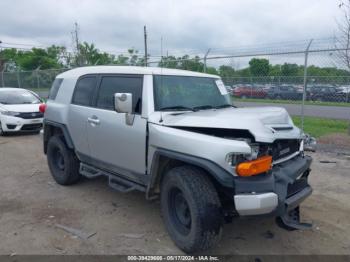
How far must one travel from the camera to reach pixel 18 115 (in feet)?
33.6

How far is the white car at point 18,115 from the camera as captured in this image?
10.2 meters

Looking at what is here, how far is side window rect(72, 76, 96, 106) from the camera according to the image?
16.2ft

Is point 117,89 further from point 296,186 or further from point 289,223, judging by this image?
point 289,223

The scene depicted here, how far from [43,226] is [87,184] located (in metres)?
1.58

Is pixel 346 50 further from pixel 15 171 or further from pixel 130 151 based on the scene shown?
pixel 15 171

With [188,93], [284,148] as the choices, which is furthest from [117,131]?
[284,148]

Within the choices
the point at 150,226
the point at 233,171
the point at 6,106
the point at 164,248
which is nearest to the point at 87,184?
the point at 150,226

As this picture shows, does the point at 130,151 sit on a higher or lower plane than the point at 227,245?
higher

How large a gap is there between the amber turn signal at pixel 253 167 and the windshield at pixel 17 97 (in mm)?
9581

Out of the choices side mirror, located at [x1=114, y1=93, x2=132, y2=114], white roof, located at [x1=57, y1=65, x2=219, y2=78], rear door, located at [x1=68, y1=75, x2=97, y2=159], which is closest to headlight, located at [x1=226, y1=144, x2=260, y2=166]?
side mirror, located at [x1=114, y1=93, x2=132, y2=114]

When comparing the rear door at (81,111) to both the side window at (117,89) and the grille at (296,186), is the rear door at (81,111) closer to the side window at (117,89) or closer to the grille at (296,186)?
the side window at (117,89)

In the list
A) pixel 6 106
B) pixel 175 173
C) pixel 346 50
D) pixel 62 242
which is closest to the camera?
pixel 175 173

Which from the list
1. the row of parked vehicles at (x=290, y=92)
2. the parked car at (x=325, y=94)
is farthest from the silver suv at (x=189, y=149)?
the parked car at (x=325, y=94)

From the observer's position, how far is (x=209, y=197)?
3.22 m
